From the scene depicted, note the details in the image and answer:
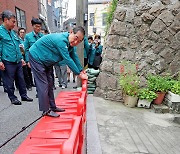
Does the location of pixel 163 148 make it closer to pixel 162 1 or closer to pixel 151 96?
pixel 151 96

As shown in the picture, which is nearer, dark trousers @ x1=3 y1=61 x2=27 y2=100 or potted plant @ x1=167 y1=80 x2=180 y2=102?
dark trousers @ x1=3 y1=61 x2=27 y2=100

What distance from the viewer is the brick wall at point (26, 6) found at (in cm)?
1039

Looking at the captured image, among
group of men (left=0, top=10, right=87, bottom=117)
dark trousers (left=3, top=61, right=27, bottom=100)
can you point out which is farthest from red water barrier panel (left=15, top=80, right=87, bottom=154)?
dark trousers (left=3, top=61, right=27, bottom=100)

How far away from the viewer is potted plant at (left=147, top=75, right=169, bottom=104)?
18.1 feet

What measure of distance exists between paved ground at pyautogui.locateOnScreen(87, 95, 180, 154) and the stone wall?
1081mm

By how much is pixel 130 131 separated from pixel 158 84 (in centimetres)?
232

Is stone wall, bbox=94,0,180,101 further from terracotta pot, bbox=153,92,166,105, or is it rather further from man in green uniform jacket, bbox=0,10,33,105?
man in green uniform jacket, bbox=0,10,33,105

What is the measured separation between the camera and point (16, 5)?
12078 mm

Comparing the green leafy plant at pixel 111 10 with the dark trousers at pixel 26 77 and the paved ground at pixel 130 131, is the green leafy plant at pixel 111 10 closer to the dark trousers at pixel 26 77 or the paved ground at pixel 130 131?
the paved ground at pixel 130 131

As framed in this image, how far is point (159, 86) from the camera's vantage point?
551 cm

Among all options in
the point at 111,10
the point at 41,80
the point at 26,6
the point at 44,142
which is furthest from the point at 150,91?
the point at 26,6

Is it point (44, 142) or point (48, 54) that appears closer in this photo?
point (44, 142)

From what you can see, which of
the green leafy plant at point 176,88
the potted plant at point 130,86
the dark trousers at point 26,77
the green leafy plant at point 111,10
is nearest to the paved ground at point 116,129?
the potted plant at point 130,86

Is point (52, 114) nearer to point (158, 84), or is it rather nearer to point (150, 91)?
point (150, 91)
